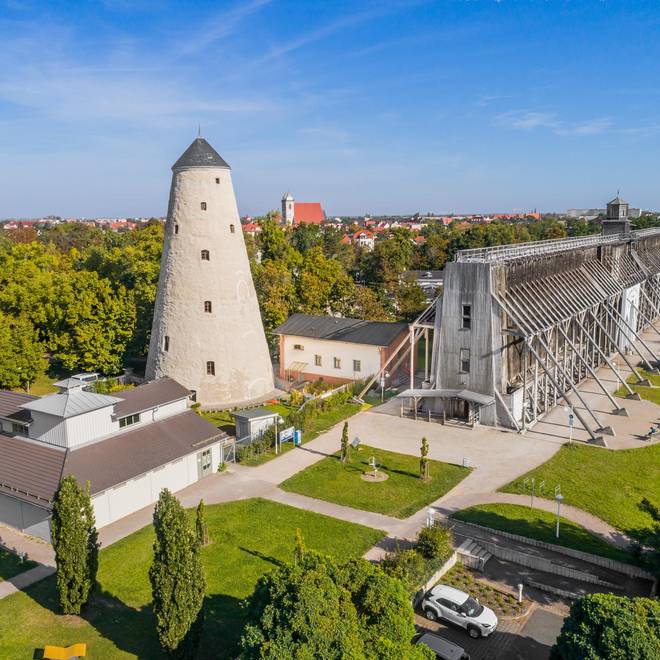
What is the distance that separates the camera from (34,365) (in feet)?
133

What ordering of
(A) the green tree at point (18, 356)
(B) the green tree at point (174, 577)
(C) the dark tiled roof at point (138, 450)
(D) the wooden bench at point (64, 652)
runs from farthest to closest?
1. (A) the green tree at point (18, 356)
2. (C) the dark tiled roof at point (138, 450)
3. (D) the wooden bench at point (64, 652)
4. (B) the green tree at point (174, 577)

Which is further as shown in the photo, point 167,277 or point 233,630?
point 167,277

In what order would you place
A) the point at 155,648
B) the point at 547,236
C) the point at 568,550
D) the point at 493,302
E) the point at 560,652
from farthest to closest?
the point at 547,236 < the point at 493,302 < the point at 568,550 < the point at 155,648 < the point at 560,652

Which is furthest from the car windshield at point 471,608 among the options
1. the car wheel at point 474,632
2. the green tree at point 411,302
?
the green tree at point 411,302

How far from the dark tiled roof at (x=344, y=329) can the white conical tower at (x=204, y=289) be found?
7954 millimetres

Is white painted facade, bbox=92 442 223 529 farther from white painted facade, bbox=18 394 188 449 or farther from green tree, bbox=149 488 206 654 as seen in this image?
green tree, bbox=149 488 206 654

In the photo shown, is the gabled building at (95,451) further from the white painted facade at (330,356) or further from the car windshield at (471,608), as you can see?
the white painted facade at (330,356)

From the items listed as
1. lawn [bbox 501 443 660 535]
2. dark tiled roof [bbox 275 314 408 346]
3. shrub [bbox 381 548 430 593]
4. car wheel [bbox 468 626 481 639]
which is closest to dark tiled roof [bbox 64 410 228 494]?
shrub [bbox 381 548 430 593]

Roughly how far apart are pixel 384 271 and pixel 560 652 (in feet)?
201

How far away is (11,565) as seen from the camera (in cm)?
2020

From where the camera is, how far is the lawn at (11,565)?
64.5 feet

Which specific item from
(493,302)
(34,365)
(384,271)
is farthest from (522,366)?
(384,271)

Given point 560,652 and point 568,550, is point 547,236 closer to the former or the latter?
point 568,550

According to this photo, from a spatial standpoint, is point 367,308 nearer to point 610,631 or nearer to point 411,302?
point 411,302
